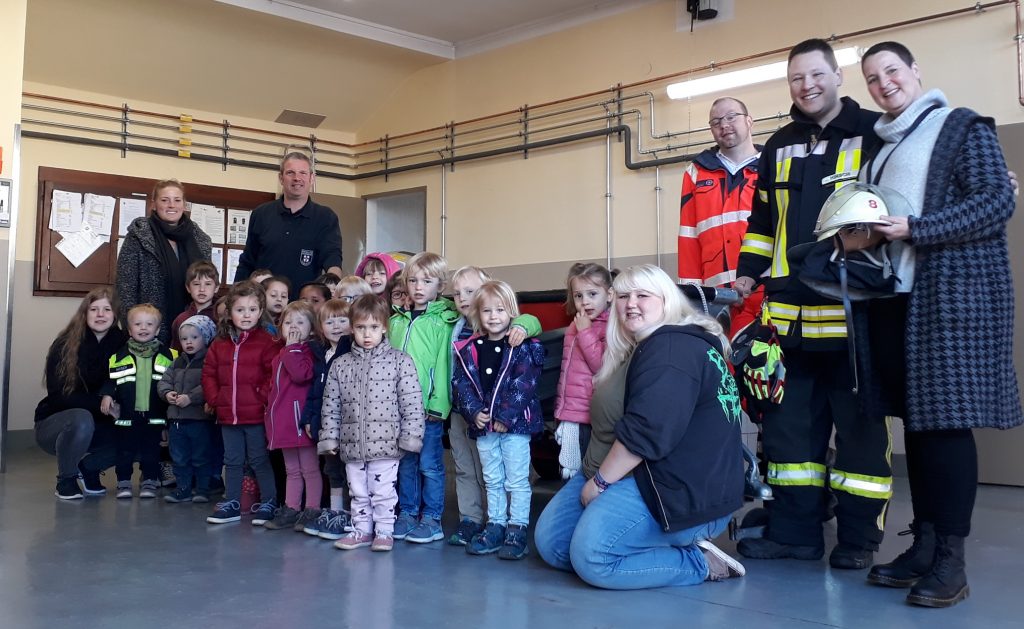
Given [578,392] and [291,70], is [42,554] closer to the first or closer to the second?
[578,392]

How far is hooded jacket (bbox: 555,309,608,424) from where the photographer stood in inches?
128

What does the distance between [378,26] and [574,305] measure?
4.61m

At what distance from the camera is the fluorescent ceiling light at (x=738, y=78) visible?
18.0 feet

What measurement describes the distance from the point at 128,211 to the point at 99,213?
22 centimetres

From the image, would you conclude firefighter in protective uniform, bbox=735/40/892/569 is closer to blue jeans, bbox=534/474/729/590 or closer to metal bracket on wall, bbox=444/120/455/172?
blue jeans, bbox=534/474/729/590

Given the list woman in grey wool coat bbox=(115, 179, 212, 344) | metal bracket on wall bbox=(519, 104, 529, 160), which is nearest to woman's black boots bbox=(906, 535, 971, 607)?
woman in grey wool coat bbox=(115, 179, 212, 344)

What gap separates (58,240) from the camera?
6836 millimetres

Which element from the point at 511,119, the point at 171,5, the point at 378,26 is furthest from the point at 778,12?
the point at 171,5

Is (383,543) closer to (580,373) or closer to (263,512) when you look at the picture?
(263,512)

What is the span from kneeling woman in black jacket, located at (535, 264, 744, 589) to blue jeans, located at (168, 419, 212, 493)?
7.53 feet

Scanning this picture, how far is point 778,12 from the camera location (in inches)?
237

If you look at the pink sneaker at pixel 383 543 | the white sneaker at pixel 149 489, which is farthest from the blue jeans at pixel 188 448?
the pink sneaker at pixel 383 543

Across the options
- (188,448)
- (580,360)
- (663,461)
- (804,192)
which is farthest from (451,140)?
(663,461)

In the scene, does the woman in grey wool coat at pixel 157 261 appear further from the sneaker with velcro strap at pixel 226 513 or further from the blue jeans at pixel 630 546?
the blue jeans at pixel 630 546
